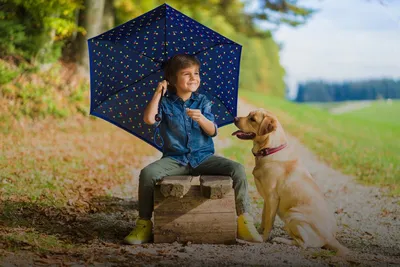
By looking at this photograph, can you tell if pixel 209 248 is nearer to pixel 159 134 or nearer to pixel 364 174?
pixel 159 134

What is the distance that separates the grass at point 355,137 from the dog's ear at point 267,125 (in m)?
3.93

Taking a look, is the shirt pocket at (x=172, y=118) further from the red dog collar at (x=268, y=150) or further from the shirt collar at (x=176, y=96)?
the red dog collar at (x=268, y=150)

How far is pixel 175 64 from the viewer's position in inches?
177

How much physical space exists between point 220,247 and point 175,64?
59.4 inches

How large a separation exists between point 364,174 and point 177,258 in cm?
576

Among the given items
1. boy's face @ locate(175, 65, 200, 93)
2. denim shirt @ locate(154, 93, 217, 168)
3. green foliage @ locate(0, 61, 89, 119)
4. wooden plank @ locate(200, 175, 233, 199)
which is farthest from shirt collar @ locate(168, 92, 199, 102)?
green foliage @ locate(0, 61, 89, 119)

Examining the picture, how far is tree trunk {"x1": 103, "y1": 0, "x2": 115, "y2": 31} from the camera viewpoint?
12734mm

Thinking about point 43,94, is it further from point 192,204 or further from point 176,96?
point 192,204

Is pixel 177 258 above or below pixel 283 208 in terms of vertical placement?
below

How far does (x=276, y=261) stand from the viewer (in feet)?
12.3

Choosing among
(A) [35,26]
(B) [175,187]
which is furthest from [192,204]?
(A) [35,26]

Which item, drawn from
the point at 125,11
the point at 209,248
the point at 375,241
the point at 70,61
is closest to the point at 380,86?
the point at 125,11

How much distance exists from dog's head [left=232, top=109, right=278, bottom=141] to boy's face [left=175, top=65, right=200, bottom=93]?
511mm

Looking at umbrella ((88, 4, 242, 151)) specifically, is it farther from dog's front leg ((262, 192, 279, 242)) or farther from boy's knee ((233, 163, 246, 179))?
dog's front leg ((262, 192, 279, 242))
